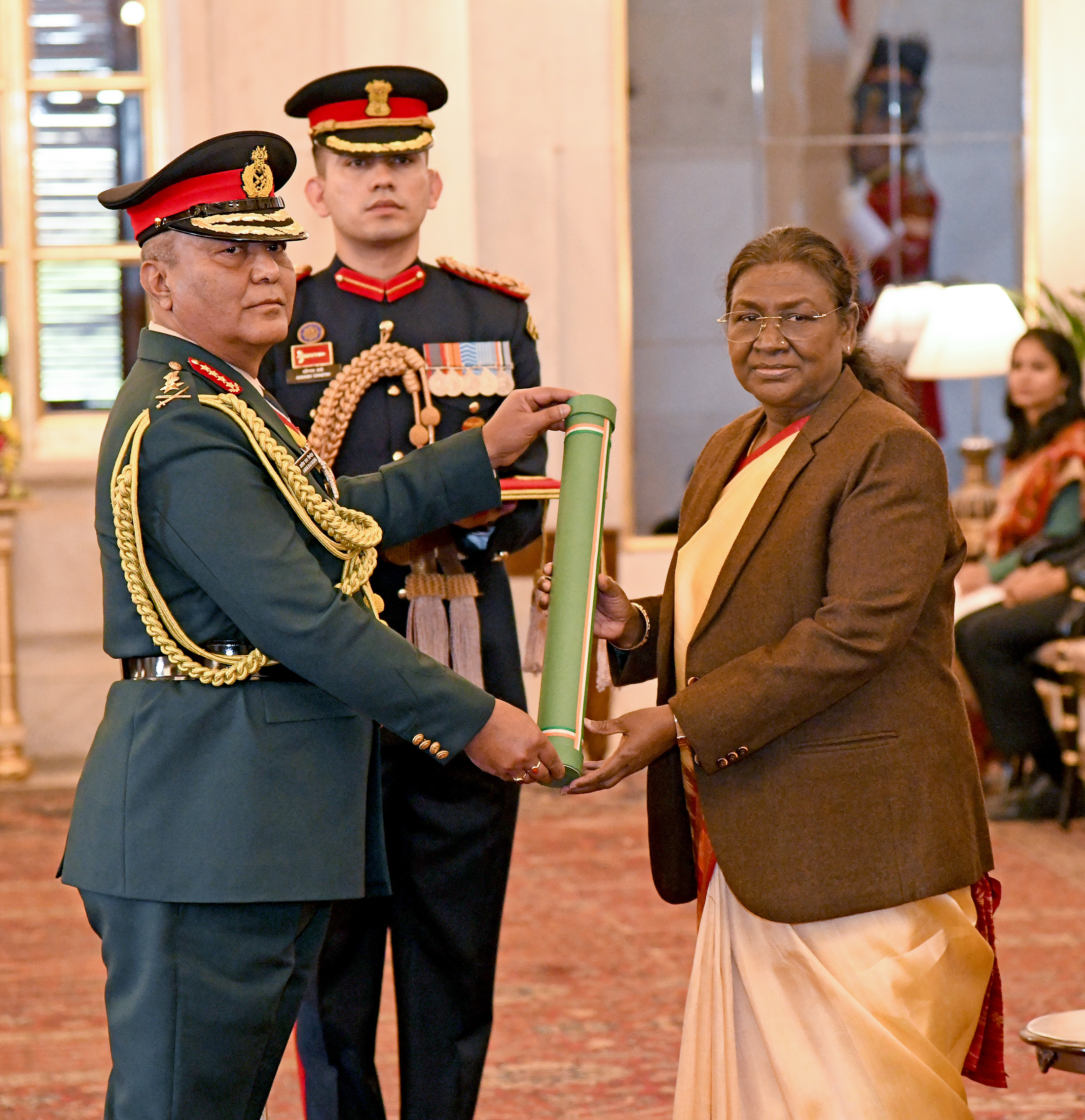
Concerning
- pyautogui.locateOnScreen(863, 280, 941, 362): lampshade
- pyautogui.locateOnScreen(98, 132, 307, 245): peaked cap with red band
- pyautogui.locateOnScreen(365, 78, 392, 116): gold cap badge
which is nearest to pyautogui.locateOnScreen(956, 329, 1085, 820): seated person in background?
pyautogui.locateOnScreen(863, 280, 941, 362): lampshade

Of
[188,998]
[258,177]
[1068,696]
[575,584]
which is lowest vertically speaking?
[1068,696]

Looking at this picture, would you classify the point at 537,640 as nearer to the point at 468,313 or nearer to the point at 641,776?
the point at 468,313

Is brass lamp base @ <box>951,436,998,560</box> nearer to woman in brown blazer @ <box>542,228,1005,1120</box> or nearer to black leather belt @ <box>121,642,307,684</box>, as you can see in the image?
woman in brown blazer @ <box>542,228,1005,1120</box>

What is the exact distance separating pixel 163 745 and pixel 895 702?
954 mm

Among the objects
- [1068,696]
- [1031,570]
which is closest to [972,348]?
[1031,570]

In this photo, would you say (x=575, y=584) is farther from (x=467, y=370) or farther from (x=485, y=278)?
(x=485, y=278)

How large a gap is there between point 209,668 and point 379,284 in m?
1.00

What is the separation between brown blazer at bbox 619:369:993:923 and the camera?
214cm

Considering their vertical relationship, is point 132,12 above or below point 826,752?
above

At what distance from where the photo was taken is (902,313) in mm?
6738

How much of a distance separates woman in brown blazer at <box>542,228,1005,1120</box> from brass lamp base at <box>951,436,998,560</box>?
168 inches

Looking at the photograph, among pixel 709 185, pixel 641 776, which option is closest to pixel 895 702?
pixel 641 776

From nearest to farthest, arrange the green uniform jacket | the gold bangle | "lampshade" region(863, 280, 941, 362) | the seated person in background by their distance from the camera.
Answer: the green uniform jacket → the gold bangle → the seated person in background → "lampshade" region(863, 280, 941, 362)

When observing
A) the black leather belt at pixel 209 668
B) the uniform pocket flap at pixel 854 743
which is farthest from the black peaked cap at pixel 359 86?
the uniform pocket flap at pixel 854 743
